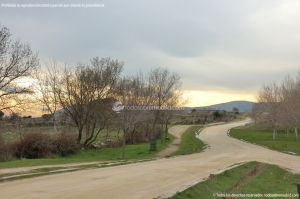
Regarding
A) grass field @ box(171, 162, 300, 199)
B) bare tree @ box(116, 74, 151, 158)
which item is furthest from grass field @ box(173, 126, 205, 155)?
grass field @ box(171, 162, 300, 199)

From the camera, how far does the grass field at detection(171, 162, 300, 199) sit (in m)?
16.3

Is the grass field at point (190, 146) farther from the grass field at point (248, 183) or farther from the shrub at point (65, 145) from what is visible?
the grass field at point (248, 183)

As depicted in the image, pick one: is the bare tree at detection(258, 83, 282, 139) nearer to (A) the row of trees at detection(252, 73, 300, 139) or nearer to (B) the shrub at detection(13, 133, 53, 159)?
(A) the row of trees at detection(252, 73, 300, 139)

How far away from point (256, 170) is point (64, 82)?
26016mm

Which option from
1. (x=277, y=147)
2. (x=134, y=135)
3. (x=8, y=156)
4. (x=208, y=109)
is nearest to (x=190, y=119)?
(x=208, y=109)

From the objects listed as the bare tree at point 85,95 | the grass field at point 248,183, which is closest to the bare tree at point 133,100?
the bare tree at point 85,95

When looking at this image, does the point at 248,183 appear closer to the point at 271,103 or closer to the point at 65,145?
the point at 65,145

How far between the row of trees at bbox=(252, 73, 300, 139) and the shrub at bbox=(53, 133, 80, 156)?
104ft

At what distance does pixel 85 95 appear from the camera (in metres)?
47.8

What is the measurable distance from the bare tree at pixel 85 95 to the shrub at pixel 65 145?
295cm

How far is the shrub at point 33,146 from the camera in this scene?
3879cm

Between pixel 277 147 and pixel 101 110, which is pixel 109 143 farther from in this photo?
pixel 277 147

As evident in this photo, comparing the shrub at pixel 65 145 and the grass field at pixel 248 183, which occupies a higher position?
the shrub at pixel 65 145

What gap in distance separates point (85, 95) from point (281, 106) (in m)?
34.8
